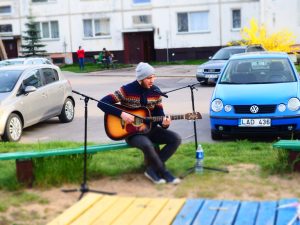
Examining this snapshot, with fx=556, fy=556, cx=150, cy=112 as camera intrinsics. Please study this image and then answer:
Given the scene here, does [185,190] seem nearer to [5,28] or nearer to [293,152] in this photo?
[293,152]

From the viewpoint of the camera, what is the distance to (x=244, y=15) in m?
37.4

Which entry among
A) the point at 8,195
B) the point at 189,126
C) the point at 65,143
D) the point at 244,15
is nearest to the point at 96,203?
the point at 8,195

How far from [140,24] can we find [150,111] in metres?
33.3

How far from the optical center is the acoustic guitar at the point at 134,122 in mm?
7207

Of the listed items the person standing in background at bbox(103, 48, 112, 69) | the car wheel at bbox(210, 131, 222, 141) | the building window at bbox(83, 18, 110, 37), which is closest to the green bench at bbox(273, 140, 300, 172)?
the car wheel at bbox(210, 131, 222, 141)

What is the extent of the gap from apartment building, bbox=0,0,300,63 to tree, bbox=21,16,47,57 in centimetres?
192

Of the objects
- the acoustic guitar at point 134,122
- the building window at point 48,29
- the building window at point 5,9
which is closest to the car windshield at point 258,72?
the acoustic guitar at point 134,122

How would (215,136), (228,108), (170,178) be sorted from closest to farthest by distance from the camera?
(170,178) → (228,108) → (215,136)

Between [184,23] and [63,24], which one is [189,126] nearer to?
[184,23]

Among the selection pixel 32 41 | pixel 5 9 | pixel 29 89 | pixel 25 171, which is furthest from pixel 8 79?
pixel 5 9

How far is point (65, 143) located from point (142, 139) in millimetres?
3265

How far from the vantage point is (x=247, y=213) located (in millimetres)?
5301

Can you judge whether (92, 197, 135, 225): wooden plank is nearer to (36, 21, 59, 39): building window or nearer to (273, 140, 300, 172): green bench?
(273, 140, 300, 172): green bench

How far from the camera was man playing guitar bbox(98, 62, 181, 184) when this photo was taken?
7.04 metres
